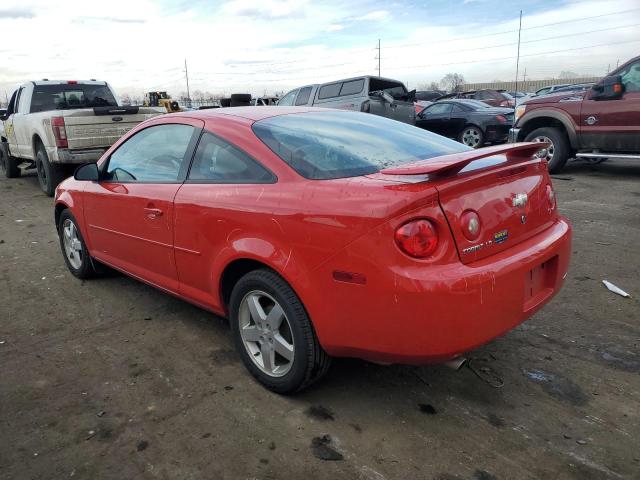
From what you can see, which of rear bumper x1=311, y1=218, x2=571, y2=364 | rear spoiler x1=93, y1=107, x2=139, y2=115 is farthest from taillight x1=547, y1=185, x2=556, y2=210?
rear spoiler x1=93, y1=107, x2=139, y2=115

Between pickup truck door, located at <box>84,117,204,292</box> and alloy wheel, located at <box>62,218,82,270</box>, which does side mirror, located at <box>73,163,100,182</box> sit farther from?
alloy wheel, located at <box>62,218,82,270</box>

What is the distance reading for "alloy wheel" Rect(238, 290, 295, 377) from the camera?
2.74 meters

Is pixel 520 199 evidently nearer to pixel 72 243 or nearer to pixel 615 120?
pixel 72 243

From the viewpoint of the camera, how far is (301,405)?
2.74m

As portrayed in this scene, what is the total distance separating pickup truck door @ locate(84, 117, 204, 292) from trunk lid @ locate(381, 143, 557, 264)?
4.98ft

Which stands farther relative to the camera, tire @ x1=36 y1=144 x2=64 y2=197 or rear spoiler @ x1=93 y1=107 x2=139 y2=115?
tire @ x1=36 y1=144 x2=64 y2=197

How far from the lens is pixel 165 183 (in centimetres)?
335

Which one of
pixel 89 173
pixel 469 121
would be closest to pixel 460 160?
pixel 89 173

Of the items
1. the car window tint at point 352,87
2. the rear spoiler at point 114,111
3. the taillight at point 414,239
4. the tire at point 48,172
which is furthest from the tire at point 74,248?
the car window tint at point 352,87

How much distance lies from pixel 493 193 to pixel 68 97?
9856 mm

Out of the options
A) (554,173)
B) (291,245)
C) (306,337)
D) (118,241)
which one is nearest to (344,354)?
(306,337)

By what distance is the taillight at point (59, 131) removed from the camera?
8.28 meters

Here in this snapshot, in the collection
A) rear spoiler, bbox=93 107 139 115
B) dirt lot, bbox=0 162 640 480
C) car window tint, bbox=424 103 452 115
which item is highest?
rear spoiler, bbox=93 107 139 115

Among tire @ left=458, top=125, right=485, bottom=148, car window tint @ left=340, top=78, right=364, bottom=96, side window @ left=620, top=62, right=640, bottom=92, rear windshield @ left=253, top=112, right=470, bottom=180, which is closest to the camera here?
rear windshield @ left=253, top=112, right=470, bottom=180
